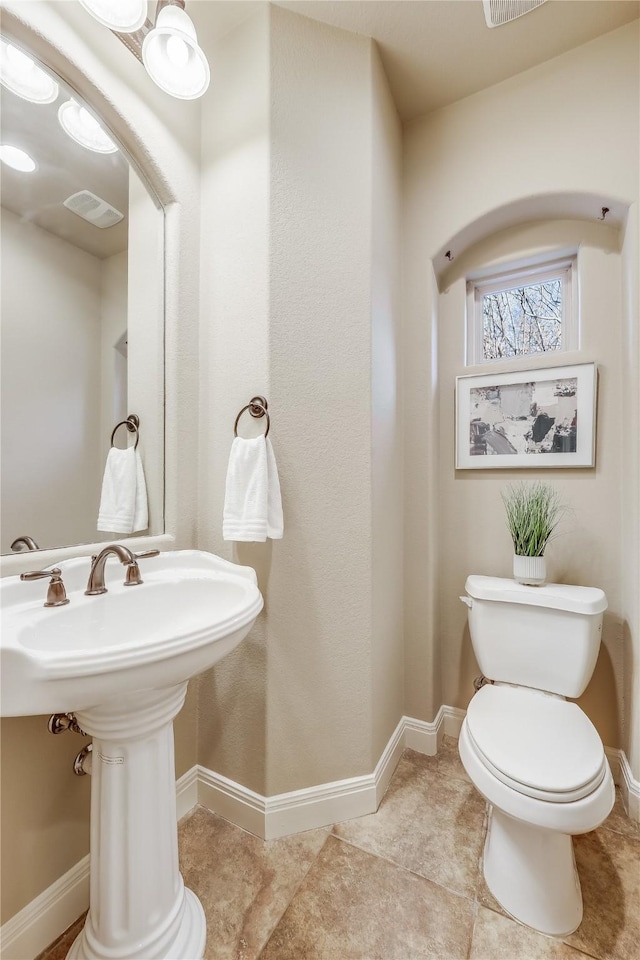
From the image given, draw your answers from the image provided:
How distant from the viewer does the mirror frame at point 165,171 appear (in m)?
1.04

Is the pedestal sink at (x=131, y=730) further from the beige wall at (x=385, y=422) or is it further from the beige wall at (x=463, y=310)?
the beige wall at (x=463, y=310)

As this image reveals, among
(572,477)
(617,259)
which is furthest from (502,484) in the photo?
(617,259)

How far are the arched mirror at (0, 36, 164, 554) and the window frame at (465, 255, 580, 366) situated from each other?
1.38m

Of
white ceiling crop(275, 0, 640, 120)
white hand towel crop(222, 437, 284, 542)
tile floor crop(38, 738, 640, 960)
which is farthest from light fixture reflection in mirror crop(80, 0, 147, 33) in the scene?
tile floor crop(38, 738, 640, 960)

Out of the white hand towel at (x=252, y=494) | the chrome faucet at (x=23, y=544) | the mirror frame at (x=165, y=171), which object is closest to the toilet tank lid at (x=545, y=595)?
the white hand towel at (x=252, y=494)

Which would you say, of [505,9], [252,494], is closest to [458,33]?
[505,9]

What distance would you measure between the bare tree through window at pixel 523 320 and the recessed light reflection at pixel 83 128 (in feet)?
5.24

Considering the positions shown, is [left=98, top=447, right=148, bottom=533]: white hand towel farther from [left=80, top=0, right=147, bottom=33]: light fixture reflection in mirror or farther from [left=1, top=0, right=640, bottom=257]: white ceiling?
[left=80, top=0, right=147, bottom=33]: light fixture reflection in mirror

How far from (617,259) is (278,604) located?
6.03 feet

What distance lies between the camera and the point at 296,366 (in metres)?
1.30

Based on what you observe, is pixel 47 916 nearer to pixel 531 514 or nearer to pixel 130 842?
pixel 130 842

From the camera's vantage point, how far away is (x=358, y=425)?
1.38 metres

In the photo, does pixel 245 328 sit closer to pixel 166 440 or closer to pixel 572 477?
pixel 166 440

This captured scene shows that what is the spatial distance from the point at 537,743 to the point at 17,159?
2025 millimetres
